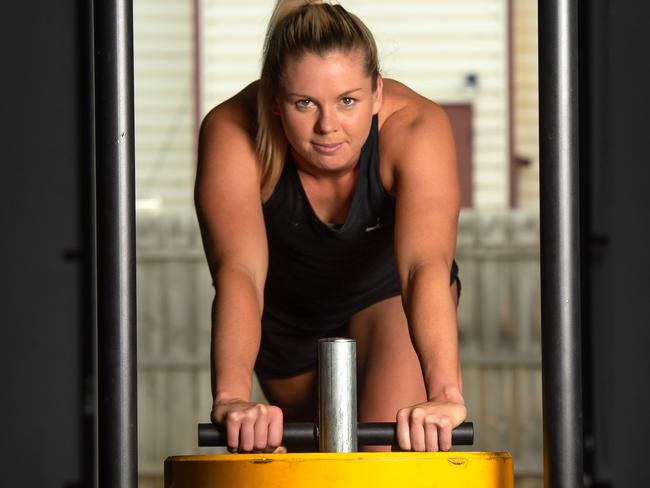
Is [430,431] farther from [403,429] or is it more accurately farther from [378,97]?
[378,97]

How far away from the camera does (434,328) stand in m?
1.42

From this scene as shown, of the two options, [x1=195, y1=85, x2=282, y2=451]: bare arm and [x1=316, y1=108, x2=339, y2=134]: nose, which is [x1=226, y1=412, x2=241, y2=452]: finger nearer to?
[x1=195, y1=85, x2=282, y2=451]: bare arm

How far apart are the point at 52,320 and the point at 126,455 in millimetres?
4565

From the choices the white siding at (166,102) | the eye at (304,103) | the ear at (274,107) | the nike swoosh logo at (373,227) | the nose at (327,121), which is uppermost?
the white siding at (166,102)

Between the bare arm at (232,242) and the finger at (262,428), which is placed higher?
the bare arm at (232,242)

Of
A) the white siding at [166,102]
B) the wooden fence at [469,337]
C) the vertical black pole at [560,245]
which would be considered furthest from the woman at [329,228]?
the white siding at [166,102]

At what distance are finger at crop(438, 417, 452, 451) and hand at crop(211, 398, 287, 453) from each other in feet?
0.58

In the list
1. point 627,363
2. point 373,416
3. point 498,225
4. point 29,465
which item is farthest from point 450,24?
point 373,416

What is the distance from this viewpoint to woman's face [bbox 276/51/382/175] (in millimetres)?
1472

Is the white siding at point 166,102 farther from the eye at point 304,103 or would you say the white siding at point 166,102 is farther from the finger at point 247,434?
the finger at point 247,434

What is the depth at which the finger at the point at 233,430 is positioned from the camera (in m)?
1.22

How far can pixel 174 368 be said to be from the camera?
5938mm

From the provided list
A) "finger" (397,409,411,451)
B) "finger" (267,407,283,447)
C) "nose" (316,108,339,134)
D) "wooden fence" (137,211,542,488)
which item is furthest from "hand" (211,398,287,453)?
"wooden fence" (137,211,542,488)

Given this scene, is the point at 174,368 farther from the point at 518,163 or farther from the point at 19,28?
the point at 518,163
